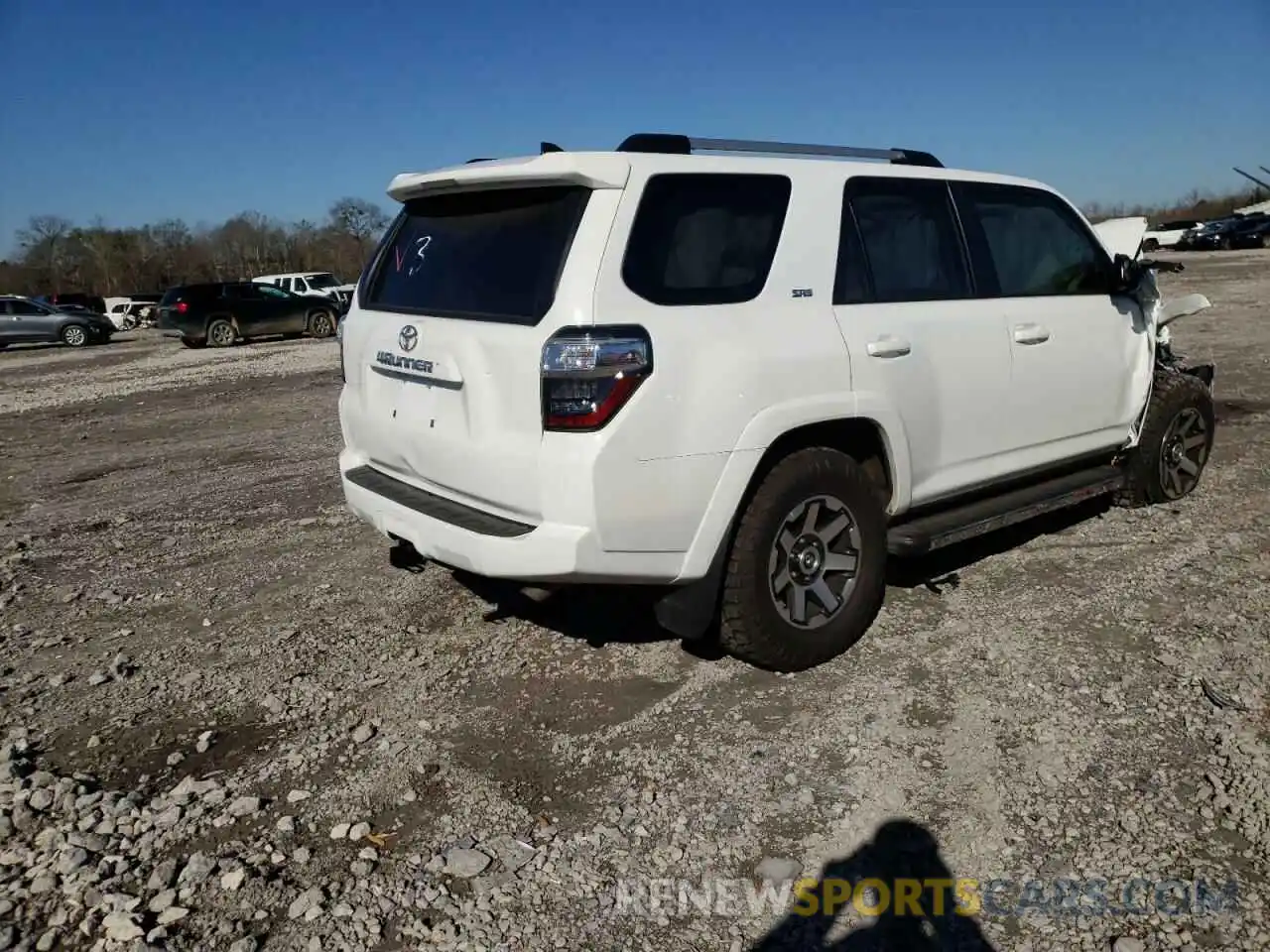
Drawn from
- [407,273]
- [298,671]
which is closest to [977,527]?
[407,273]

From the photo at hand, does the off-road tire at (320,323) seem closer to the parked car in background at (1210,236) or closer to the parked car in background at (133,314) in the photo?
the parked car in background at (133,314)

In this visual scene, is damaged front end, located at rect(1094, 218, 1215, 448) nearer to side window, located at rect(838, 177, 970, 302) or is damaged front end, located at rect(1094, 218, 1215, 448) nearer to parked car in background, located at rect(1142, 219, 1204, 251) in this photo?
side window, located at rect(838, 177, 970, 302)

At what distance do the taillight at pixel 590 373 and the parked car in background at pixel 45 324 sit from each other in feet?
93.4

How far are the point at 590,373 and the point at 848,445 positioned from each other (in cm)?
139

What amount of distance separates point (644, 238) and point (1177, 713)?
100 inches

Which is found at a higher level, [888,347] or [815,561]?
[888,347]

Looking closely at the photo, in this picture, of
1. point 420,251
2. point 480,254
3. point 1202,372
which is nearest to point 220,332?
point 420,251

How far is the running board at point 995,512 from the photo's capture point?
404 centimetres

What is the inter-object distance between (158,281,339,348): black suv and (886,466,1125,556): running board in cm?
2044

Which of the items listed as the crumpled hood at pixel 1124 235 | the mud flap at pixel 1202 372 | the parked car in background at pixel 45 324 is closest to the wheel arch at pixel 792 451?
the crumpled hood at pixel 1124 235

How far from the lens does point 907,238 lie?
4176mm

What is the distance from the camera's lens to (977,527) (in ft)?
14.0

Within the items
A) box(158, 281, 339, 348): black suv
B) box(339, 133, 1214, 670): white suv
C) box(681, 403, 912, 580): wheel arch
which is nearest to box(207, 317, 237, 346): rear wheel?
box(158, 281, 339, 348): black suv

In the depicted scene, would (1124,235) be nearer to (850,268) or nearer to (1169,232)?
(850,268)
